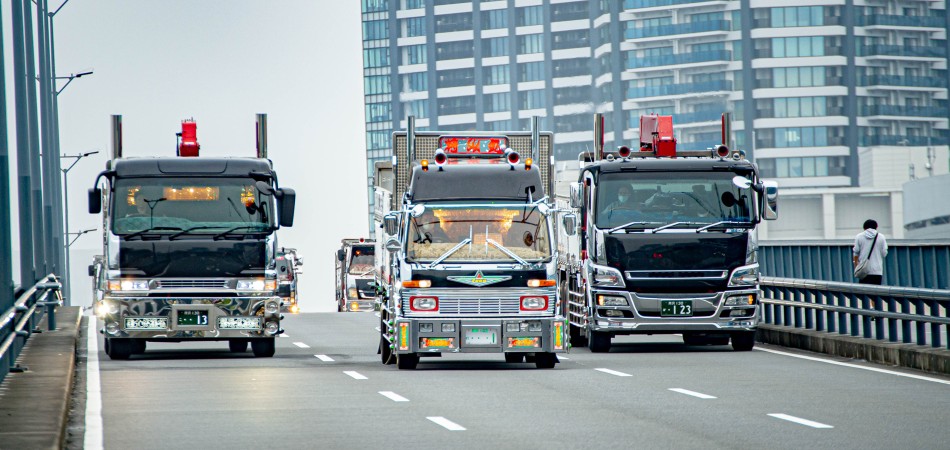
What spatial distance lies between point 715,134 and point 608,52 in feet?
45.1

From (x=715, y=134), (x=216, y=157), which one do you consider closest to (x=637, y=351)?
(x=216, y=157)

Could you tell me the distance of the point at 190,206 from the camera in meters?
22.4

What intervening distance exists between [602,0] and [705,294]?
A: 121038 mm

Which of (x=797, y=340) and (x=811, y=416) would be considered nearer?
(x=811, y=416)

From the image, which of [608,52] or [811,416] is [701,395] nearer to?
[811,416]

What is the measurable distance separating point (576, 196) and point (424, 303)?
4514 millimetres

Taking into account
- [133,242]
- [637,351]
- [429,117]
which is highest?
[429,117]

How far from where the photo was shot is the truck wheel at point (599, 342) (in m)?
24.0

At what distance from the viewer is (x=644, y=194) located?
23.2 metres

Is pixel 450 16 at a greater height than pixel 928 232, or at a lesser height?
greater

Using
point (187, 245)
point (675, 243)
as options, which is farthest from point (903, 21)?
point (187, 245)

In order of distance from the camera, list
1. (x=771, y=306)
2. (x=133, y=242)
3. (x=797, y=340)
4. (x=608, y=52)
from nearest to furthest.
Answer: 1. (x=133, y=242)
2. (x=797, y=340)
3. (x=771, y=306)
4. (x=608, y=52)

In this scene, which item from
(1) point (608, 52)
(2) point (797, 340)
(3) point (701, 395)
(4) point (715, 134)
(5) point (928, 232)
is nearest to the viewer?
(3) point (701, 395)

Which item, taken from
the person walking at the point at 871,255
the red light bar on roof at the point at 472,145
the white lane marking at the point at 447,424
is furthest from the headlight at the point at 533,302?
the person walking at the point at 871,255
